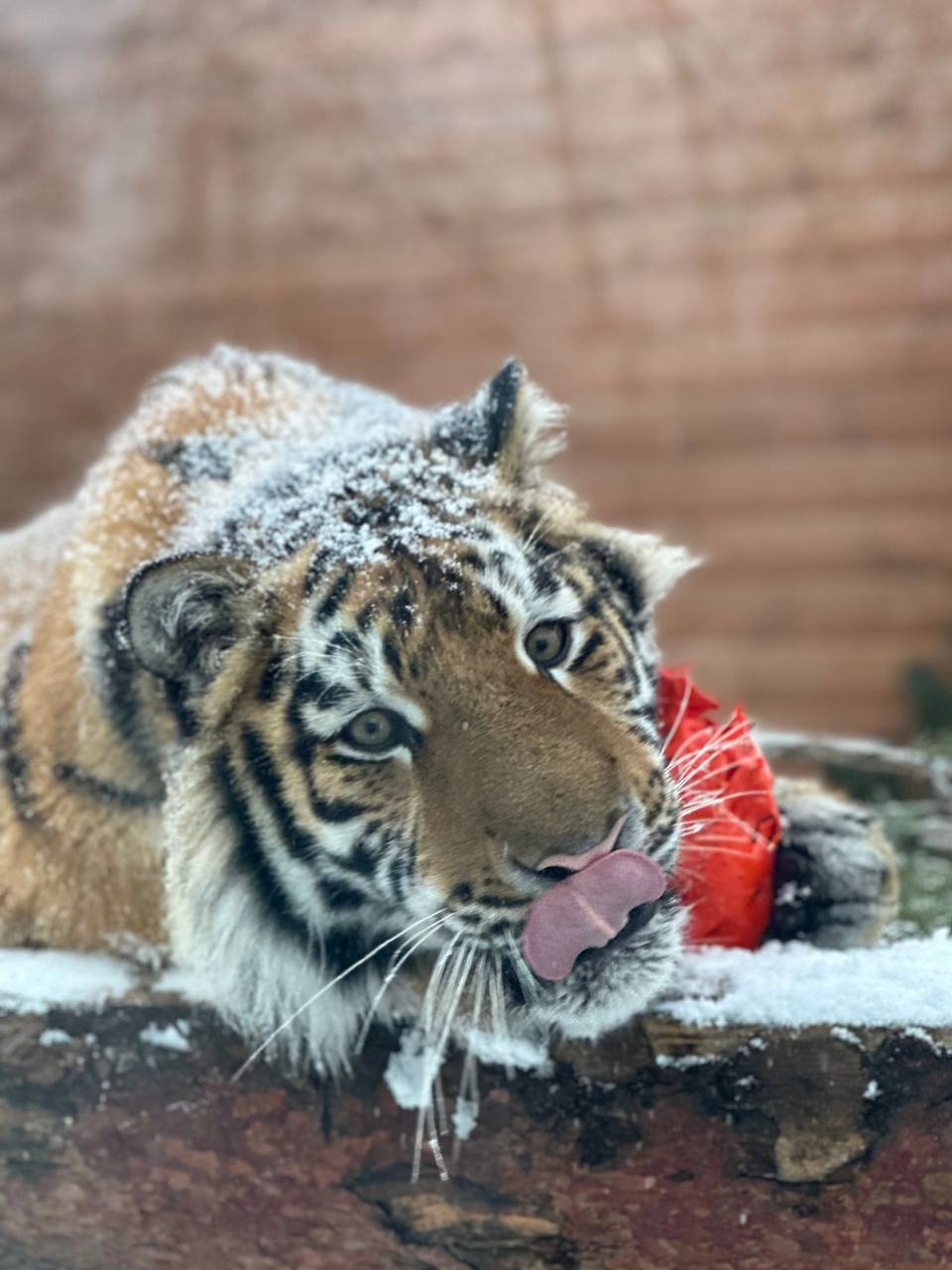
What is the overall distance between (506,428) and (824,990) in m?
0.39

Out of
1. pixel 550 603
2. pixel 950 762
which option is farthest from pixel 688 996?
pixel 950 762

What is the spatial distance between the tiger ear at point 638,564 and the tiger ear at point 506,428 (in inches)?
2.7

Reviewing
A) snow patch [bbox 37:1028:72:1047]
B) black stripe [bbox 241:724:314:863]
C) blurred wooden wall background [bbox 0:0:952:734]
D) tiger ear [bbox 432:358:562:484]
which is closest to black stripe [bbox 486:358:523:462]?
tiger ear [bbox 432:358:562:484]

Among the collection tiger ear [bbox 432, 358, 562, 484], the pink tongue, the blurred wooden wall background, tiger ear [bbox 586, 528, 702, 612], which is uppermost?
the blurred wooden wall background

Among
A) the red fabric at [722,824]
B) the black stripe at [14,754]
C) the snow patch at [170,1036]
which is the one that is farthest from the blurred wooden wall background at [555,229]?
the snow patch at [170,1036]

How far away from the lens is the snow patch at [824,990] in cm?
60

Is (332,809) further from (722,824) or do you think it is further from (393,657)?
(722,824)

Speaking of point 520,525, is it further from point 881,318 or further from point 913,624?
point 913,624

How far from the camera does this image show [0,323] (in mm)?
1829

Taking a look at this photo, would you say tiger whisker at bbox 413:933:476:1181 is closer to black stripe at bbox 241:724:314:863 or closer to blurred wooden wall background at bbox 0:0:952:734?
black stripe at bbox 241:724:314:863

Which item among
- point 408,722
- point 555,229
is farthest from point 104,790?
point 555,229

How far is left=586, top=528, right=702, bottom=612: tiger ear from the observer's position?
77 centimetres

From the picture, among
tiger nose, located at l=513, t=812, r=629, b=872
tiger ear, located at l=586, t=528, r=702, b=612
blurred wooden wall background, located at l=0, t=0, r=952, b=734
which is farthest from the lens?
blurred wooden wall background, located at l=0, t=0, r=952, b=734

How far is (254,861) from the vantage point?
736 mm
